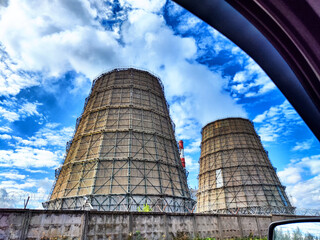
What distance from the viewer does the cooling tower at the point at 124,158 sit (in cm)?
1456

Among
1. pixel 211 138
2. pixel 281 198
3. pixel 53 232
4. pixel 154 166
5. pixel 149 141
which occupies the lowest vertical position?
pixel 53 232

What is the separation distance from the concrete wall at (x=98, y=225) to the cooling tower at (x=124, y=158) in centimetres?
440

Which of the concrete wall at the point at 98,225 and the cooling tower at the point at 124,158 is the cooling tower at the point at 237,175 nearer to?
the cooling tower at the point at 124,158

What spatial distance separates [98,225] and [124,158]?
8.94 m

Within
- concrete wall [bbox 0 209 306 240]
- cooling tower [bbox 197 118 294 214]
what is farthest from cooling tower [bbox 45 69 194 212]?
cooling tower [bbox 197 118 294 214]

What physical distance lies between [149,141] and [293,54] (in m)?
17.3

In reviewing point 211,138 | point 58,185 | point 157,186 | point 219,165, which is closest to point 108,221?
point 157,186

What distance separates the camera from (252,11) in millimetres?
943

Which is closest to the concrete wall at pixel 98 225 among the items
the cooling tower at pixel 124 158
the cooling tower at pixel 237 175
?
the cooling tower at pixel 124 158

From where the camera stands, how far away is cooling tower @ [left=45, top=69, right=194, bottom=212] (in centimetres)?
1456

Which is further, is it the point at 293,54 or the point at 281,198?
the point at 281,198

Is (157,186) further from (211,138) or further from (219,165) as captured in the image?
(211,138)

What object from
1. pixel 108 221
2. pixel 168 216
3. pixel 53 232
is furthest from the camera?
pixel 168 216

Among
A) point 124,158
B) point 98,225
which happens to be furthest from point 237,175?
point 98,225
